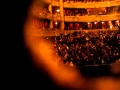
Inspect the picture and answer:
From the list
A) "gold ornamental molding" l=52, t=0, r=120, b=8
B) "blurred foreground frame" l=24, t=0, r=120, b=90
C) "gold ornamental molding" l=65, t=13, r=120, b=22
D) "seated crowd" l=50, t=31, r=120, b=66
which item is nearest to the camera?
"blurred foreground frame" l=24, t=0, r=120, b=90

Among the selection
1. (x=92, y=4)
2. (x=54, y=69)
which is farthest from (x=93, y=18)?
(x=54, y=69)

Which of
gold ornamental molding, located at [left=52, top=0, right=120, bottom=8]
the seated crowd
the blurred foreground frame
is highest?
gold ornamental molding, located at [left=52, top=0, right=120, bottom=8]

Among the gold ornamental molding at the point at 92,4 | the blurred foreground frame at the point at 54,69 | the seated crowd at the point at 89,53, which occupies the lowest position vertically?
the seated crowd at the point at 89,53

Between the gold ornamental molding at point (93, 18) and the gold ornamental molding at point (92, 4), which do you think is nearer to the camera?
the gold ornamental molding at point (93, 18)

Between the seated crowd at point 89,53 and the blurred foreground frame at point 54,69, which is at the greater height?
the blurred foreground frame at point 54,69

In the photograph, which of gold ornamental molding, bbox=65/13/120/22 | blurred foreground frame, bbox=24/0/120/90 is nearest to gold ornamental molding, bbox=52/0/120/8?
gold ornamental molding, bbox=65/13/120/22

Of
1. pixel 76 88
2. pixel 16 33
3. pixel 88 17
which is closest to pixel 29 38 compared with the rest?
pixel 16 33

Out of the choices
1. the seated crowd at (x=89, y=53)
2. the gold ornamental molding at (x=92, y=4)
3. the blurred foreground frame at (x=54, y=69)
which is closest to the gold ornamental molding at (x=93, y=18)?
the gold ornamental molding at (x=92, y=4)

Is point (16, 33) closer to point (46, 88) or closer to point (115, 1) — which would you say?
point (46, 88)

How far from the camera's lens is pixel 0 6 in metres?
1.14

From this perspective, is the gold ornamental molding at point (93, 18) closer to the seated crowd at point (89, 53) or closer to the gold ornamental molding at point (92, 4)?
the gold ornamental molding at point (92, 4)

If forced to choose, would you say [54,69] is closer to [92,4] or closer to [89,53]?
[89,53]

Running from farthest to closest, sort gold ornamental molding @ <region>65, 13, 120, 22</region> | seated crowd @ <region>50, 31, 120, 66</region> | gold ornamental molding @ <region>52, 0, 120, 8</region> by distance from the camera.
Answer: gold ornamental molding @ <region>52, 0, 120, 8</region>, gold ornamental molding @ <region>65, 13, 120, 22</region>, seated crowd @ <region>50, 31, 120, 66</region>

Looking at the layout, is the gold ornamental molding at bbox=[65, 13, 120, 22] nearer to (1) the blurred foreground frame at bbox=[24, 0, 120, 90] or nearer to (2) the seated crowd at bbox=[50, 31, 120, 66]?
(2) the seated crowd at bbox=[50, 31, 120, 66]
